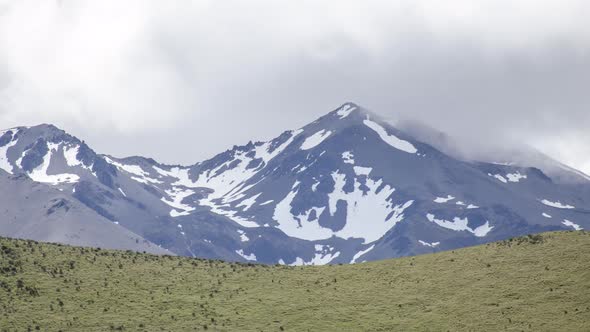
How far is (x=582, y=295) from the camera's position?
100312 millimetres

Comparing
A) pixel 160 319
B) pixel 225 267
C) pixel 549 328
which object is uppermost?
pixel 225 267

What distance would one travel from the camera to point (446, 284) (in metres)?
110

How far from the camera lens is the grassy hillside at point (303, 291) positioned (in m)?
99.1

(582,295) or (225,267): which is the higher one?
(225,267)

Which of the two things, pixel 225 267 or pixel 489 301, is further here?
pixel 225 267

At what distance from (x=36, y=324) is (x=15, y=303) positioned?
653 centimetres

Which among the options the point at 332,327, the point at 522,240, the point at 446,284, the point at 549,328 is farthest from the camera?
the point at 522,240

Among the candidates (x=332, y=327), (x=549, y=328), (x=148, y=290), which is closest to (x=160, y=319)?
(x=148, y=290)

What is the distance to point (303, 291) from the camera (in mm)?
113375

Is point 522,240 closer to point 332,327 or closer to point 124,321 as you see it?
point 332,327

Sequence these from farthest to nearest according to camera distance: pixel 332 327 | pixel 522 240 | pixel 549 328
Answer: pixel 522 240 → pixel 332 327 → pixel 549 328

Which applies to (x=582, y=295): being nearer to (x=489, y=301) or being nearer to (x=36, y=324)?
(x=489, y=301)

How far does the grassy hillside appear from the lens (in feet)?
325

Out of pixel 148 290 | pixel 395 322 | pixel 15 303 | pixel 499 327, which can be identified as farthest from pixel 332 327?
pixel 15 303
